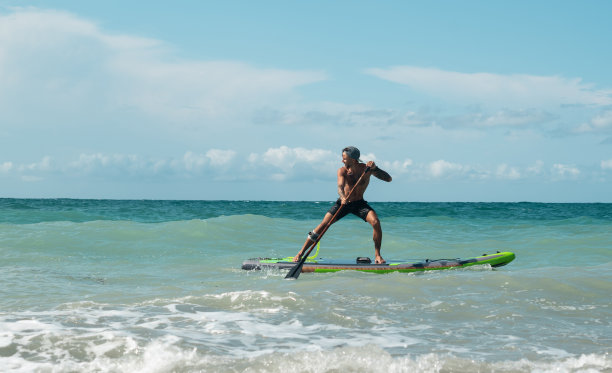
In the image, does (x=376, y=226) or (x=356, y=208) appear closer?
(x=376, y=226)

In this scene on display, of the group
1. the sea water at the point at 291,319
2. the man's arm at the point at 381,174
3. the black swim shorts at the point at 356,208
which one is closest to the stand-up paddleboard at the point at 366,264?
the sea water at the point at 291,319

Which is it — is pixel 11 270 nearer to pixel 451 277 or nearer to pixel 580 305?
pixel 451 277

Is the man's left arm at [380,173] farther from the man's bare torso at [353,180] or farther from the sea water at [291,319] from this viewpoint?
the sea water at [291,319]

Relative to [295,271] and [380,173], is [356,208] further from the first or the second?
[295,271]

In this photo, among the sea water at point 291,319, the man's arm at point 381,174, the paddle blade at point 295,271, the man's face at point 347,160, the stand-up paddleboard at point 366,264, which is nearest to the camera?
the sea water at point 291,319

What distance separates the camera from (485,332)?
5180mm

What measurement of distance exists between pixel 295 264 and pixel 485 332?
4554 mm

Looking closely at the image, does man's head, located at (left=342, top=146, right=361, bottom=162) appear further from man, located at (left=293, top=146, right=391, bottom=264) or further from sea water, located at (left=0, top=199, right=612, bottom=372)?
sea water, located at (left=0, top=199, right=612, bottom=372)

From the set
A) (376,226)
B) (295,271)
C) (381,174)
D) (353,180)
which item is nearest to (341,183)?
(353,180)

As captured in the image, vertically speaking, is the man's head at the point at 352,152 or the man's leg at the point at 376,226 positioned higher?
the man's head at the point at 352,152

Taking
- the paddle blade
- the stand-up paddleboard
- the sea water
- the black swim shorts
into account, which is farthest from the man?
the sea water

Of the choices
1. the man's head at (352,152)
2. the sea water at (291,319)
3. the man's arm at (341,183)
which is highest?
the man's head at (352,152)

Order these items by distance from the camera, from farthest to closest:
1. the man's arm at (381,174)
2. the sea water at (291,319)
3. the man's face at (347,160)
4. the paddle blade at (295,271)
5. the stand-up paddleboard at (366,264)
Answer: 1. the stand-up paddleboard at (366,264)
2. the man's face at (347,160)
3. the man's arm at (381,174)
4. the paddle blade at (295,271)
5. the sea water at (291,319)

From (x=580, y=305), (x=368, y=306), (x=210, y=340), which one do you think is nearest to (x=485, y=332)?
(x=368, y=306)
